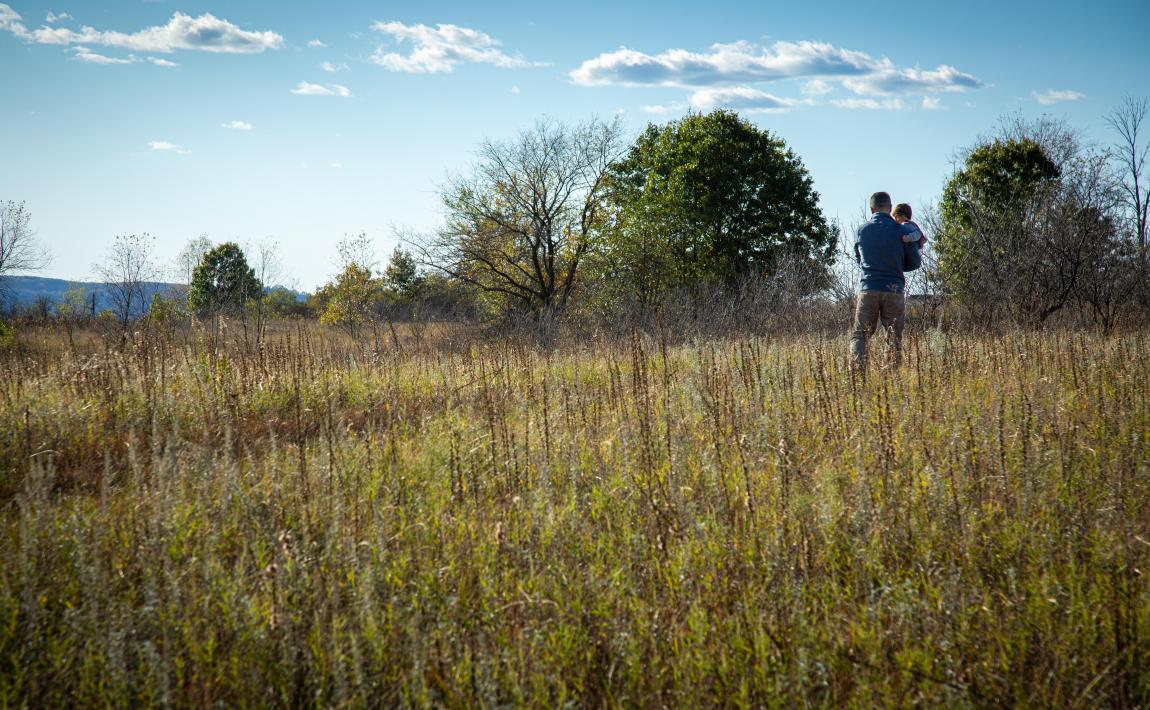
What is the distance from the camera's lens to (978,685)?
2.15 meters

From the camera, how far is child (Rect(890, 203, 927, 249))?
731 cm

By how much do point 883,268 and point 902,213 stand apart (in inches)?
32.1

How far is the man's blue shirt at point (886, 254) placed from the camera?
7.36 metres

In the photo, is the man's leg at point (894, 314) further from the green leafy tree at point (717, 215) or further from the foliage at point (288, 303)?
the foliage at point (288, 303)

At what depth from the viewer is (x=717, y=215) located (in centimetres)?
2081

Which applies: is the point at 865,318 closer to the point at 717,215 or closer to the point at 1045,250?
the point at 1045,250

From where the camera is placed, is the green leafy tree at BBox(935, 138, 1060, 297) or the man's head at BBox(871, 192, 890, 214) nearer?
the man's head at BBox(871, 192, 890, 214)

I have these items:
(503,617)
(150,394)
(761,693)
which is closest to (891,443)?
(761,693)

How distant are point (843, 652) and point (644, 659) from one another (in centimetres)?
72

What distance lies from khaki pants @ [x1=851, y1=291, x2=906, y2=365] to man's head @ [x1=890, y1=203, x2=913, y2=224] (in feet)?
3.26

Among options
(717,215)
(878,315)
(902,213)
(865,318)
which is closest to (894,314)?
(878,315)

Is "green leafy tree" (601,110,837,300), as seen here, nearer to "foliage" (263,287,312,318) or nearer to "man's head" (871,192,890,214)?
"man's head" (871,192,890,214)

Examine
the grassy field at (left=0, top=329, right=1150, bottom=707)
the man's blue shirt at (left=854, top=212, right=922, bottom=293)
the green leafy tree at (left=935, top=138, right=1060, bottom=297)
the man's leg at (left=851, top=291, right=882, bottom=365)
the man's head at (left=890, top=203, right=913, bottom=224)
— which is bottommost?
the grassy field at (left=0, top=329, right=1150, bottom=707)

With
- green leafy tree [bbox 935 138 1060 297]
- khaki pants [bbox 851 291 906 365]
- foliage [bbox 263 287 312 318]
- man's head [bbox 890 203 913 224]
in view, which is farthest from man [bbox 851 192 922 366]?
foliage [bbox 263 287 312 318]
